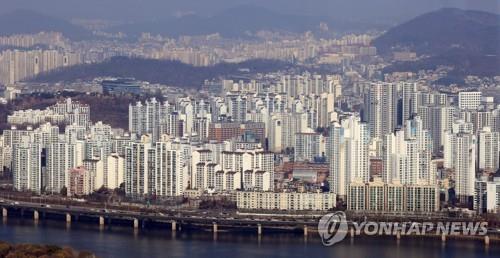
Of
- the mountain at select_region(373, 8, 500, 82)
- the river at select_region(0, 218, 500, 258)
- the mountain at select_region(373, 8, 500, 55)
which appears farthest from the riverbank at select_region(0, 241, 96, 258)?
the mountain at select_region(373, 8, 500, 82)

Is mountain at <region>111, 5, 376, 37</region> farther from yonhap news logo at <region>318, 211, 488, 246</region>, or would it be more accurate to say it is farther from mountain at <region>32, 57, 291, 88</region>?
yonhap news logo at <region>318, 211, 488, 246</region>

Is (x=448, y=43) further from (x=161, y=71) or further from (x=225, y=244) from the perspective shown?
(x=225, y=244)

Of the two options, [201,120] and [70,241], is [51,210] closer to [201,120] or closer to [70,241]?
[70,241]

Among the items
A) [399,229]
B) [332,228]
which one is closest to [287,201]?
[332,228]

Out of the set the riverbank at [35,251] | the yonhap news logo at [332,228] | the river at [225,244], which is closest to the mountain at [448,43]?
the yonhap news logo at [332,228]

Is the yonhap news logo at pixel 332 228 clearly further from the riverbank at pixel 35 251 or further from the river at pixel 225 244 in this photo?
the riverbank at pixel 35 251

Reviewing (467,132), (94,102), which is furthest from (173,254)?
(94,102)

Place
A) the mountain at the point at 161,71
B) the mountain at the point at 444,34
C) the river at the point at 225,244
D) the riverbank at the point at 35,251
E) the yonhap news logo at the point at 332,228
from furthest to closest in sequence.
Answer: the mountain at the point at 161,71
the mountain at the point at 444,34
the yonhap news logo at the point at 332,228
the river at the point at 225,244
the riverbank at the point at 35,251
